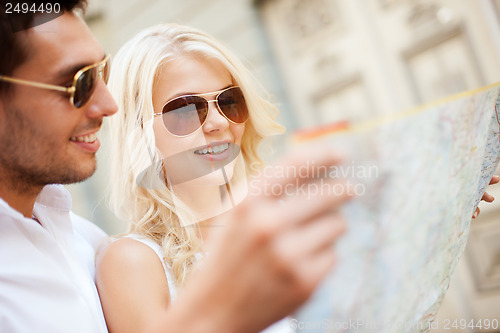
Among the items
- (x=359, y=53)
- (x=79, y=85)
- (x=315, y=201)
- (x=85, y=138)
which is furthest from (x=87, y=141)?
(x=359, y=53)

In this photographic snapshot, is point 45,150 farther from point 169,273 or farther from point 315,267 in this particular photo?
point 315,267

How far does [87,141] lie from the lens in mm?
730

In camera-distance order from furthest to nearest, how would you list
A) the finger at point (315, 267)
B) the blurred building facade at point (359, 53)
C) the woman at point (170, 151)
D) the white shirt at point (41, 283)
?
1. the blurred building facade at point (359, 53)
2. the woman at point (170, 151)
3. the white shirt at point (41, 283)
4. the finger at point (315, 267)

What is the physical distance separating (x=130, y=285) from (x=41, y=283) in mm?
150

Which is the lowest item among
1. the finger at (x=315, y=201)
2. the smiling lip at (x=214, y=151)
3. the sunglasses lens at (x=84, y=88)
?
the finger at (x=315, y=201)

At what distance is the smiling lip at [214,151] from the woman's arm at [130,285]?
0.71ft

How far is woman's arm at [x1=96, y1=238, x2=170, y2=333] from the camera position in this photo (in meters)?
0.67

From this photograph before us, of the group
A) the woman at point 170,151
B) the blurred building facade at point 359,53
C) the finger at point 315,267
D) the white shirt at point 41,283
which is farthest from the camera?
the blurred building facade at point 359,53

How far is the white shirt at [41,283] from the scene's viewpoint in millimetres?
641

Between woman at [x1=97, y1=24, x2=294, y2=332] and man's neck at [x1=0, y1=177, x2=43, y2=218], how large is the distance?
0.18m

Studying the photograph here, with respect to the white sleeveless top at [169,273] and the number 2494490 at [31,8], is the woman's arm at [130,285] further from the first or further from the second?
the number 2494490 at [31,8]

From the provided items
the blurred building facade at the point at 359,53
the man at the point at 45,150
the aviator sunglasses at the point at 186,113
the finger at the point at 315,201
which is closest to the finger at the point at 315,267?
the finger at the point at 315,201

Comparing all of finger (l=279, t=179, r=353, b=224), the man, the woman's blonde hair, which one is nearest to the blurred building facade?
the woman's blonde hair

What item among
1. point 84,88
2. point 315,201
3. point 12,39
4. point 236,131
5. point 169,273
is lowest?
point 169,273
